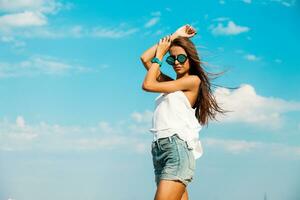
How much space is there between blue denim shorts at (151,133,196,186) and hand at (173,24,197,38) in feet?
3.73

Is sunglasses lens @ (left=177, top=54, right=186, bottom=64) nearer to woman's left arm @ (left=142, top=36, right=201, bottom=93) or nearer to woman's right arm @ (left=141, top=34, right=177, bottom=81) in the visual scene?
woman's left arm @ (left=142, top=36, right=201, bottom=93)

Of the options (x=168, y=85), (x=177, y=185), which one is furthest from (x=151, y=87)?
(x=177, y=185)

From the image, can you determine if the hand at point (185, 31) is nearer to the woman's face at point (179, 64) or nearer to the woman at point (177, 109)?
the woman at point (177, 109)

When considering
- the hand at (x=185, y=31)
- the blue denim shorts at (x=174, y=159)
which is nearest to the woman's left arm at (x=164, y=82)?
the hand at (x=185, y=31)

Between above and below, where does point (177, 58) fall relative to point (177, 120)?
above

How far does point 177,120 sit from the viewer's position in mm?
5797

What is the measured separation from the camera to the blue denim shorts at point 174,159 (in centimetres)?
563

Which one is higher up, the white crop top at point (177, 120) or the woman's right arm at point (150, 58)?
the woman's right arm at point (150, 58)

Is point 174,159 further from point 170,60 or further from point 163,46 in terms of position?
point 163,46

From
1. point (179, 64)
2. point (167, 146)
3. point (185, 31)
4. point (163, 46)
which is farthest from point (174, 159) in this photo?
point (185, 31)

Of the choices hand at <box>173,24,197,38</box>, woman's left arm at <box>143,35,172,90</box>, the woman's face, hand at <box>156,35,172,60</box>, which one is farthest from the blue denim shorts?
hand at <box>173,24,197,38</box>

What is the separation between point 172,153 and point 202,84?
1.00 metres

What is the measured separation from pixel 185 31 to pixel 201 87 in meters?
0.63

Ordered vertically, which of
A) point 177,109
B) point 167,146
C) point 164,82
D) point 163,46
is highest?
point 163,46
